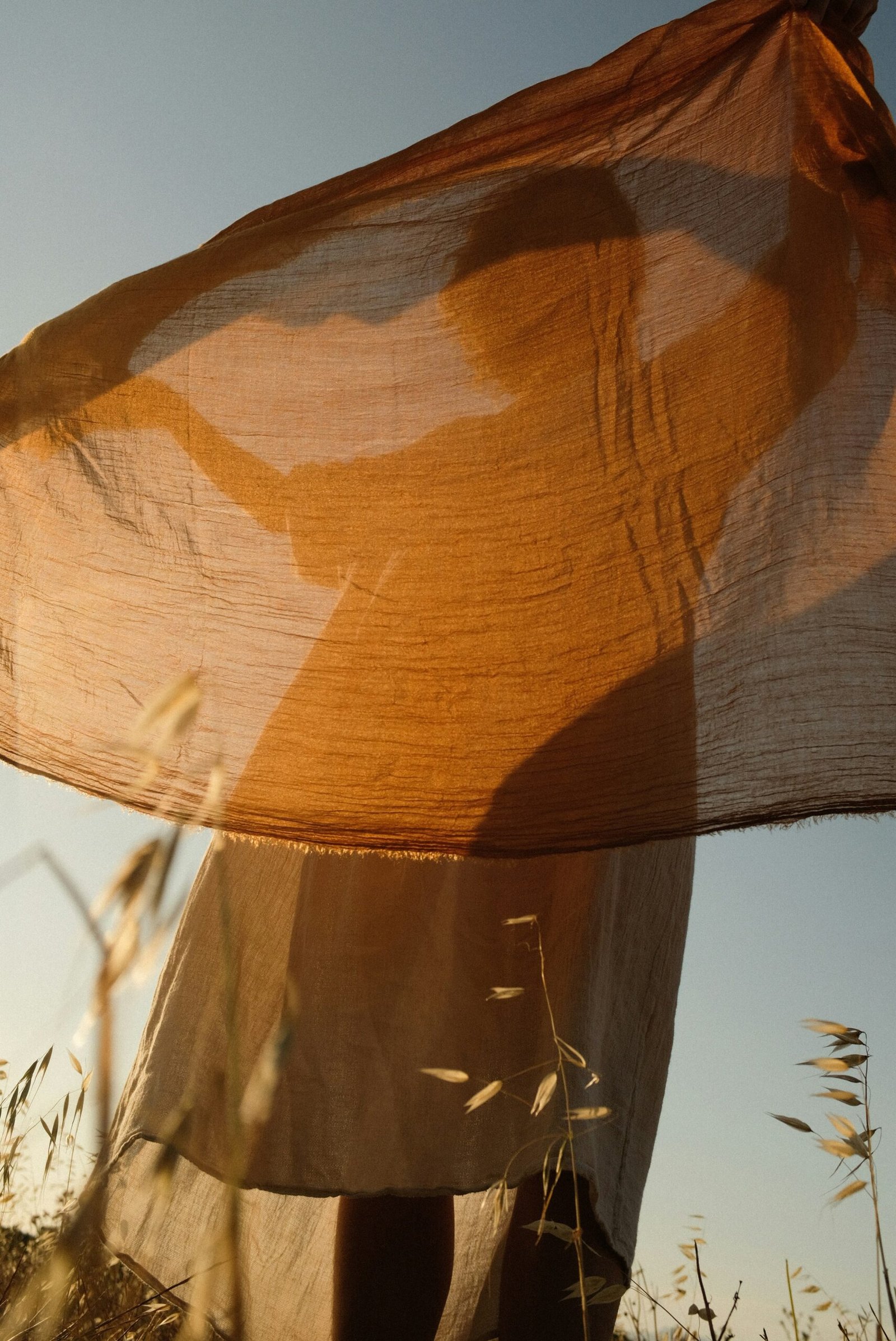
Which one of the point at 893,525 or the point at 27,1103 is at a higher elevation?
the point at 893,525

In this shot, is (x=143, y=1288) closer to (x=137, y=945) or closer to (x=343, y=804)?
(x=343, y=804)

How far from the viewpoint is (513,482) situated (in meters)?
1.25

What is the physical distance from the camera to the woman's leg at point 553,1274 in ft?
3.81

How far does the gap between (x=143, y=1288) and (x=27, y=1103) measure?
1520 mm

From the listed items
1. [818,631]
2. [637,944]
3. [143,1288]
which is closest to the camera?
[818,631]

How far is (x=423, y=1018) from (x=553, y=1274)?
353mm

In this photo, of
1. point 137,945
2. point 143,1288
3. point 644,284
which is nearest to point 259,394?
point 644,284

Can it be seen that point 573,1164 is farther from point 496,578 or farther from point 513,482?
point 513,482

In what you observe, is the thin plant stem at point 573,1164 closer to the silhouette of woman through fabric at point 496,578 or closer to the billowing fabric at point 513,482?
the silhouette of woman through fabric at point 496,578

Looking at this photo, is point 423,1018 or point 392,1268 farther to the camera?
point 423,1018

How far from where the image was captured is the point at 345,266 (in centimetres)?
138

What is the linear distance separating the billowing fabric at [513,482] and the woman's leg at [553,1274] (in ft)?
1.50

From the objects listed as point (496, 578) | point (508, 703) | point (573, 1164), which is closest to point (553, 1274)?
point (573, 1164)

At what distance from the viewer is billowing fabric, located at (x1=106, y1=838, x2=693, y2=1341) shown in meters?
1.29
